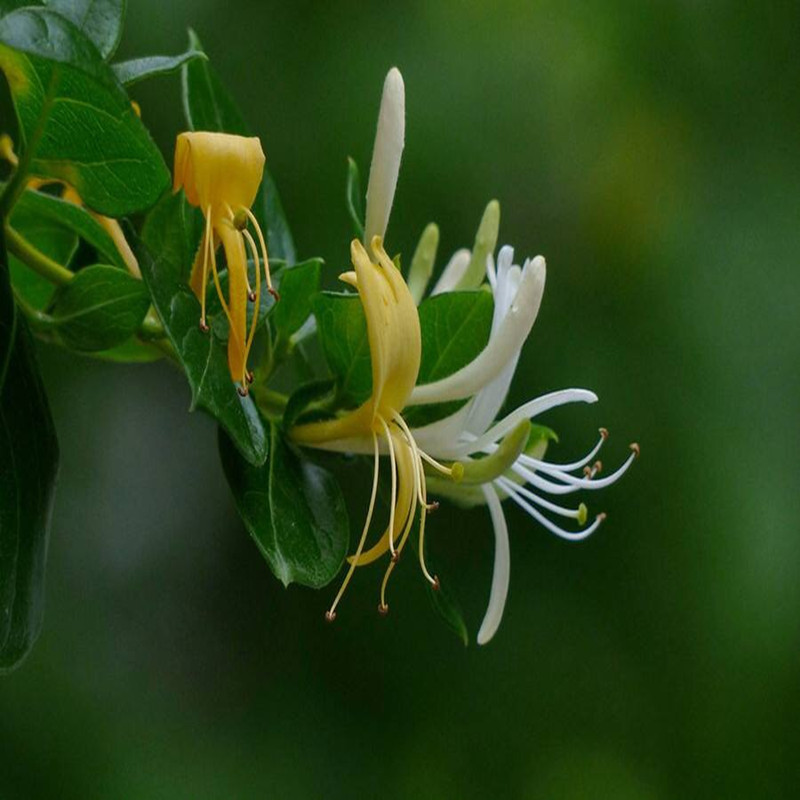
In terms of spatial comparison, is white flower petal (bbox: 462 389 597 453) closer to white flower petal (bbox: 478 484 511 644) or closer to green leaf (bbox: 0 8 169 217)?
white flower petal (bbox: 478 484 511 644)

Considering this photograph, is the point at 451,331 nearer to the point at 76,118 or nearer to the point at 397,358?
the point at 397,358

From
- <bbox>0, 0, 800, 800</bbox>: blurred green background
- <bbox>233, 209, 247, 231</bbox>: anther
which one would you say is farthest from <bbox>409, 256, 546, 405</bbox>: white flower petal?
<bbox>0, 0, 800, 800</bbox>: blurred green background

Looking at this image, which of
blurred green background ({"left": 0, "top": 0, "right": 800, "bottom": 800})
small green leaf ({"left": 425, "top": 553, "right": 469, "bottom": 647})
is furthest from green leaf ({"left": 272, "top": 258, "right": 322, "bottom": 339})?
blurred green background ({"left": 0, "top": 0, "right": 800, "bottom": 800})

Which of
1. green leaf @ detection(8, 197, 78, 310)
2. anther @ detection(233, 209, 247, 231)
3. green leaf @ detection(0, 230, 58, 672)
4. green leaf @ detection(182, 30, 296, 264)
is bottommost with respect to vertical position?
green leaf @ detection(0, 230, 58, 672)

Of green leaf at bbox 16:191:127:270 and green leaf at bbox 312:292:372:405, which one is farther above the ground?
green leaf at bbox 312:292:372:405

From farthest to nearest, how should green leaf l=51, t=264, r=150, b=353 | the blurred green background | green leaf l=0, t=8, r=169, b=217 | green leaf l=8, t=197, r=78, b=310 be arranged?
the blurred green background
green leaf l=8, t=197, r=78, b=310
green leaf l=51, t=264, r=150, b=353
green leaf l=0, t=8, r=169, b=217

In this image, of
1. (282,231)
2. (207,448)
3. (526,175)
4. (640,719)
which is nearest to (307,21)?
(526,175)

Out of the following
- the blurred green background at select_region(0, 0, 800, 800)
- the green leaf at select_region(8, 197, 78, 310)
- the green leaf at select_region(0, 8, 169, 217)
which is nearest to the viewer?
the green leaf at select_region(0, 8, 169, 217)

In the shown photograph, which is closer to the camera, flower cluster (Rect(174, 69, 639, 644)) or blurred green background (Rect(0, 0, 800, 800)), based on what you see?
flower cluster (Rect(174, 69, 639, 644))

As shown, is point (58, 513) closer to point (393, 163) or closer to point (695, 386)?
point (695, 386)
